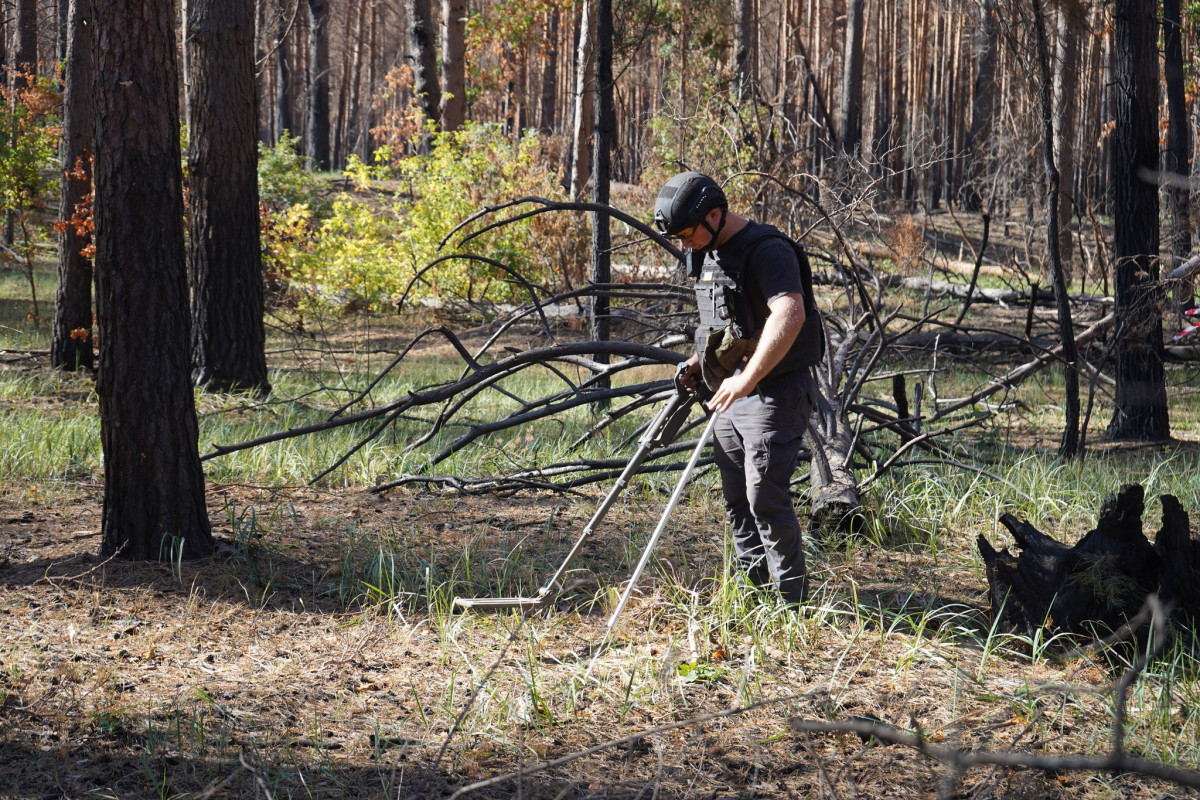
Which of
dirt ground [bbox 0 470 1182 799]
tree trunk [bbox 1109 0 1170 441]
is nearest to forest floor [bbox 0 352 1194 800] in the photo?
dirt ground [bbox 0 470 1182 799]

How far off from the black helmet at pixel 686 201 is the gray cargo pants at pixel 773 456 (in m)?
0.70

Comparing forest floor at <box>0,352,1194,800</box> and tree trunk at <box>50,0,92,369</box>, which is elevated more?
tree trunk at <box>50,0,92,369</box>

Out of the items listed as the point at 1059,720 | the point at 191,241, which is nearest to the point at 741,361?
the point at 1059,720

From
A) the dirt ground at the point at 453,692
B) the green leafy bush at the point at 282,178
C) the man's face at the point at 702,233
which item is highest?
the green leafy bush at the point at 282,178

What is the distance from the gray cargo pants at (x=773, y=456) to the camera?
4.00 m

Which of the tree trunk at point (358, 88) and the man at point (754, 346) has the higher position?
the tree trunk at point (358, 88)

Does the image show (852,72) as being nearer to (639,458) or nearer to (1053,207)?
(1053,207)

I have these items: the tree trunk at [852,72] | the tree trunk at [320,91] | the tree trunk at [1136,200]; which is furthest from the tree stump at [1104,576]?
the tree trunk at [320,91]

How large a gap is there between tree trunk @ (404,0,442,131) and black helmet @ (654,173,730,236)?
617 inches

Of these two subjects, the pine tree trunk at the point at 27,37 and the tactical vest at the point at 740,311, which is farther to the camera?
the pine tree trunk at the point at 27,37

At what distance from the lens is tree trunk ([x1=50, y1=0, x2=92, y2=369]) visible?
9594 millimetres

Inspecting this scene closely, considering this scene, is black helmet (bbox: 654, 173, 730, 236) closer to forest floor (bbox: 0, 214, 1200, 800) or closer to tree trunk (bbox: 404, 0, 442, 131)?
forest floor (bbox: 0, 214, 1200, 800)

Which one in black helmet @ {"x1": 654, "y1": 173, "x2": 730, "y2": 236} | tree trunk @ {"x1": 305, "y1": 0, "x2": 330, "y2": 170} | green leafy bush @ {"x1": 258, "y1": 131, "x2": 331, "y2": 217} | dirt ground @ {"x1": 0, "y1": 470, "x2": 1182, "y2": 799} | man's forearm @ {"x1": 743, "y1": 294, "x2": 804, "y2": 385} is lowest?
dirt ground @ {"x1": 0, "y1": 470, "x2": 1182, "y2": 799}

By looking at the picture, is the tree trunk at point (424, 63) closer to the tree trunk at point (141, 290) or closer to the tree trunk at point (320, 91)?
the tree trunk at point (141, 290)
